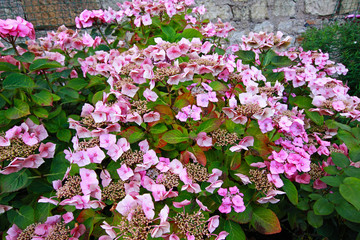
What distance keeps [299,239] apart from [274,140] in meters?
0.58

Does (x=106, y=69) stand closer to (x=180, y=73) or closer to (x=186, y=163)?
(x=180, y=73)

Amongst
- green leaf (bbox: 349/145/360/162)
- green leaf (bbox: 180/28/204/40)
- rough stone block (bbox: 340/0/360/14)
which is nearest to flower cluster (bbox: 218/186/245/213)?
green leaf (bbox: 349/145/360/162)

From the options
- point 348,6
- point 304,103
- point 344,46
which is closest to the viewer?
point 304,103

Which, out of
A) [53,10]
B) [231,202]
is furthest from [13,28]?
[53,10]

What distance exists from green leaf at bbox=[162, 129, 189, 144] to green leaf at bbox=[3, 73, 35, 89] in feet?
2.21

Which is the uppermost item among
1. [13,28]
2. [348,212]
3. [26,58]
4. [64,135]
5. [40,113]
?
[13,28]

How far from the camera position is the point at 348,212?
2.99 feet

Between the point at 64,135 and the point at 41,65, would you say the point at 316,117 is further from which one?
the point at 41,65

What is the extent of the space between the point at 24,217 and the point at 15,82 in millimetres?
571

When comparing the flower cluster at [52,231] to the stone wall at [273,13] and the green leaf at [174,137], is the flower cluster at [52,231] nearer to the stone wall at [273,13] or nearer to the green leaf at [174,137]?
the green leaf at [174,137]

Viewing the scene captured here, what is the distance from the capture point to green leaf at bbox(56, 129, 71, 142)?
3.91ft

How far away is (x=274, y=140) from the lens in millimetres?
1074

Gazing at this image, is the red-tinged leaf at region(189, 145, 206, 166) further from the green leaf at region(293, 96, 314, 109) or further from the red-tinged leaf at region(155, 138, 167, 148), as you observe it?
the green leaf at region(293, 96, 314, 109)

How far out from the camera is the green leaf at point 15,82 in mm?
1064
